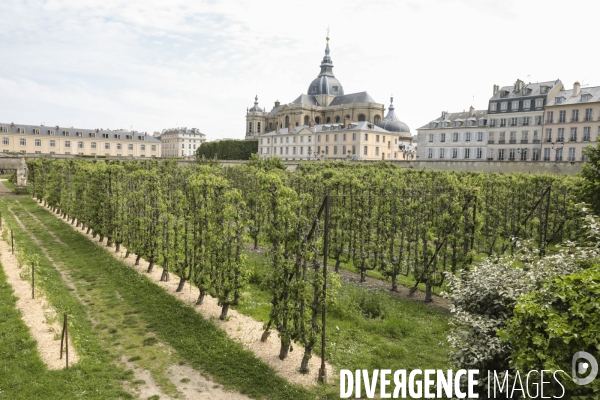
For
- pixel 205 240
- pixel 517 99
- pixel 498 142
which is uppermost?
pixel 517 99

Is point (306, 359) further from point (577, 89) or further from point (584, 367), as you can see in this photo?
point (577, 89)

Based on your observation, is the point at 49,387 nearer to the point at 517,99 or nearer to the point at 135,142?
the point at 517,99

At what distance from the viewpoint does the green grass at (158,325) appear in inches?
399

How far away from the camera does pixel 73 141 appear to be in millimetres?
95375

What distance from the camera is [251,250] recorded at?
24.0 meters

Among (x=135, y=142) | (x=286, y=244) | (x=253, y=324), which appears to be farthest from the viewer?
(x=135, y=142)

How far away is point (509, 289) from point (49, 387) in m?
9.67

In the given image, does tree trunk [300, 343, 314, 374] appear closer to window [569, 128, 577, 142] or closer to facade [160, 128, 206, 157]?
window [569, 128, 577, 142]


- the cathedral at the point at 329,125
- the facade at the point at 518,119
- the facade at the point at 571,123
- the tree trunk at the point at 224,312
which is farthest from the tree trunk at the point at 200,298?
the cathedral at the point at 329,125

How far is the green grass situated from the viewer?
1013 centimetres

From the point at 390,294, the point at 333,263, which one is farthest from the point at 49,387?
the point at 333,263

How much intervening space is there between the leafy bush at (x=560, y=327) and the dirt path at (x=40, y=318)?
976cm

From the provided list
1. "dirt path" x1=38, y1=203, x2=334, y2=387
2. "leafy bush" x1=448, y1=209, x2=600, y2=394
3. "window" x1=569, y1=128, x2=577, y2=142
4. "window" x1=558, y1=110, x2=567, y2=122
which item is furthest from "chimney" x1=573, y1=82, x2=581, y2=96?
"dirt path" x1=38, y1=203, x2=334, y2=387

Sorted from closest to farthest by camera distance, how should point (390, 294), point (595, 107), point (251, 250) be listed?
point (390, 294)
point (251, 250)
point (595, 107)
